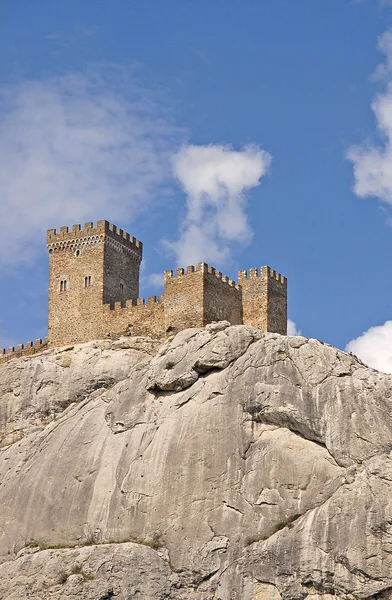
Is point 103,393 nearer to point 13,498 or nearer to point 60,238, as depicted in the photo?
point 13,498

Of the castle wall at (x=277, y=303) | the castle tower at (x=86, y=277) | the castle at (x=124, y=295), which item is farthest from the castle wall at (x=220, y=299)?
the castle tower at (x=86, y=277)

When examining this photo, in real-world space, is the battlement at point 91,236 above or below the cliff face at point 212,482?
above

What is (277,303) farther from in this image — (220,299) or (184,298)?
(184,298)

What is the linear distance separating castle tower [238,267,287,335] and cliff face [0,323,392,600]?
23.2 feet

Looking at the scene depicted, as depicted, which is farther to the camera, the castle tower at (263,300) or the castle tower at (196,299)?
the castle tower at (263,300)

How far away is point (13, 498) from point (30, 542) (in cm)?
399

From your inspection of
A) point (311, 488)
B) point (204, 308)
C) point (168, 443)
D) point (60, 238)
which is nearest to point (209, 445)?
point (168, 443)

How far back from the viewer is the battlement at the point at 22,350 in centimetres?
7744

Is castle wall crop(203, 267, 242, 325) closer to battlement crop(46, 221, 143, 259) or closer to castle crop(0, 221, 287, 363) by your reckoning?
castle crop(0, 221, 287, 363)

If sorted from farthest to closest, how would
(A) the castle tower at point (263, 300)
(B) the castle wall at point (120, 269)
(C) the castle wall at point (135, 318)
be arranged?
(B) the castle wall at point (120, 269) → (A) the castle tower at point (263, 300) → (C) the castle wall at point (135, 318)

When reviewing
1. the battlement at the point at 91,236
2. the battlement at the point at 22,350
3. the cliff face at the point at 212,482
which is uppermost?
the battlement at the point at 91,236

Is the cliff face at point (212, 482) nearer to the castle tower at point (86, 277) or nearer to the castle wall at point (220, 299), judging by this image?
the castle wall at point (220, 299)

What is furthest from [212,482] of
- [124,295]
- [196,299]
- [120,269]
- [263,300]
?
[120,269]

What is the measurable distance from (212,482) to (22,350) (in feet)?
80.5
